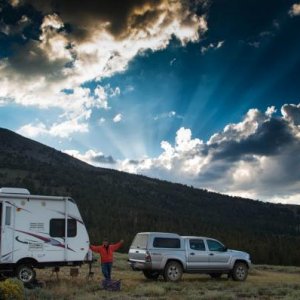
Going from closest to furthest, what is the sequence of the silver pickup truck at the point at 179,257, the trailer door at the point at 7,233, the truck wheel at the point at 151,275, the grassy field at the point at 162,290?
the grassy field at the point at 162,290 < the trailer door at the point at 7,233 < the silver pickup truck at the point at 179,257 < the truck wheel at the point at 151,275

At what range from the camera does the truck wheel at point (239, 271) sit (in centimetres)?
2383

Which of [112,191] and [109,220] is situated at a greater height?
[112,191]

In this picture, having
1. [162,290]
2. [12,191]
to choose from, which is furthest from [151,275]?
[12,191]

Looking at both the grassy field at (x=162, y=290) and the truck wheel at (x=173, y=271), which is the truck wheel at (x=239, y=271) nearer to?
the grassy field at (x=162, y=290)

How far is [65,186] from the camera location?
148625 mm

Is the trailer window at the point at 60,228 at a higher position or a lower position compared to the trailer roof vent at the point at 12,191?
lower

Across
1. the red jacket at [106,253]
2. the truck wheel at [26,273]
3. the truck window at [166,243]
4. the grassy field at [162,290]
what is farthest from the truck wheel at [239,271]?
the truck wheel at [26,273]

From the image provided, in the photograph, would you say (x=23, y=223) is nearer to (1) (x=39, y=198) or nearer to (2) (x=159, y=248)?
(1) (x=39, y=198)

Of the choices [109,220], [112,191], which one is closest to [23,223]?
[109,220]

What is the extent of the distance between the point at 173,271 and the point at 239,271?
3528 millimetres

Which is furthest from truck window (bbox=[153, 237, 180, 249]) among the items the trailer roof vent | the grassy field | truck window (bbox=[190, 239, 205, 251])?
the trailer roof vent

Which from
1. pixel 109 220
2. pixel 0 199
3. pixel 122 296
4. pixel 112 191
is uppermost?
pixel 112 191

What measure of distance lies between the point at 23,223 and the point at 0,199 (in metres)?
1.28

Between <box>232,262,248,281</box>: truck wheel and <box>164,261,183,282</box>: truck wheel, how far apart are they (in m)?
2.92
